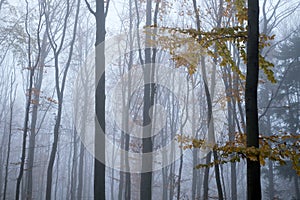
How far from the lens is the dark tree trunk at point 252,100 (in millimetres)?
3244

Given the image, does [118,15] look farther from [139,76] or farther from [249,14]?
[249,14]

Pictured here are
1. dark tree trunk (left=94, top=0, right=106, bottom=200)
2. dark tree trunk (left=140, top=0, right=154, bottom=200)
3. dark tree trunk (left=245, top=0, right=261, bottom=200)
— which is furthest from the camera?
dark tree trunk (left=140, top=0, right=154, bottom=200)

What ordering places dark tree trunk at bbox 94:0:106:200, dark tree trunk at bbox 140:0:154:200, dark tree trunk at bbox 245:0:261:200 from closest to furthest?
dark tree trunk at bbox 245:0:261:200, dark tree trunk at bbox 94:0:106:200, dark tree trunk at bbox 140:0:154:200

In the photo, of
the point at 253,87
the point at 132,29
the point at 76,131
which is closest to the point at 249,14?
the point at 253,87

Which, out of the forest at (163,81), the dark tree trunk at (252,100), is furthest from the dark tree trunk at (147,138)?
the dark tree trunk at (252,100)

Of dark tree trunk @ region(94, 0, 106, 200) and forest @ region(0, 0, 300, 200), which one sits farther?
dark tree trunk @ region(94, 0, 106, 200)

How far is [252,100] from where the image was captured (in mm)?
3377

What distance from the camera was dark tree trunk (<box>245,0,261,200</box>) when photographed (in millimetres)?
3244

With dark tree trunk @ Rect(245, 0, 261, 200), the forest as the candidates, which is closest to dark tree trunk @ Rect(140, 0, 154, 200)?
the forest

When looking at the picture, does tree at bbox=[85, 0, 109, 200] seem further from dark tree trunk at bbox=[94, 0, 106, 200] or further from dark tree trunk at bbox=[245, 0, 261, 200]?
dark tree trunk at bbox=[245, 0, 261, 200]

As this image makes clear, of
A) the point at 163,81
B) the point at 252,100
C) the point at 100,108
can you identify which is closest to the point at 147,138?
the point at 100,108

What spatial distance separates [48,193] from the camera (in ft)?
33.3

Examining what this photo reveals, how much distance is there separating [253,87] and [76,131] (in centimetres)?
2091

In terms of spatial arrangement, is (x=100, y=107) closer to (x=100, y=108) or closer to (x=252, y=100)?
(x=100, y=108)
